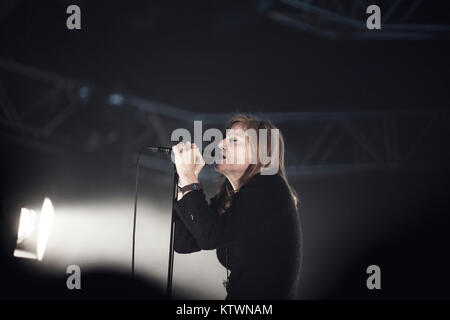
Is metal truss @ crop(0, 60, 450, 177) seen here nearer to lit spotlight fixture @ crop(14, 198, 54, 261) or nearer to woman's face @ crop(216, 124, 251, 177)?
lit spotlight fixture @ crop(14, 198, 54, 261)

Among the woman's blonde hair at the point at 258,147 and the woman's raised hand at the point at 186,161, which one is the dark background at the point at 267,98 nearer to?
the woman's blonde hair at the point at 258,147

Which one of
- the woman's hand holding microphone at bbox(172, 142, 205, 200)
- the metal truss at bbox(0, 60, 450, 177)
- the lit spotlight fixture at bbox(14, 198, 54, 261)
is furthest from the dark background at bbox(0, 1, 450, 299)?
the woman's hand holding microphone at bbox(172, 142, 205, 200)

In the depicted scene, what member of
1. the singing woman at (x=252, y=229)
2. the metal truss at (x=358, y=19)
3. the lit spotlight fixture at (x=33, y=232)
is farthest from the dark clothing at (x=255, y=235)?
the metal truss at (x=358, y=19)

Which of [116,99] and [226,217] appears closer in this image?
[226,217]

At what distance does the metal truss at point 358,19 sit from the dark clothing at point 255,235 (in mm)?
1672

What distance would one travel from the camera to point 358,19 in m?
2.81

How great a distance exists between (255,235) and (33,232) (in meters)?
1.52

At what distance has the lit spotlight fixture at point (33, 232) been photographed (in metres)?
2.28

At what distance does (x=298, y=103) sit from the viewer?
128 inches

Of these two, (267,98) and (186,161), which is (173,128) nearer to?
(267,98)

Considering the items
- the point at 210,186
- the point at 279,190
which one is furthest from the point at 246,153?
the point at 210,186

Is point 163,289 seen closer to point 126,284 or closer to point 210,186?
point 126,284

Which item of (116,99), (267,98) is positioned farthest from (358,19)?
(116,99)

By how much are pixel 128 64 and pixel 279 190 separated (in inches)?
75.1
